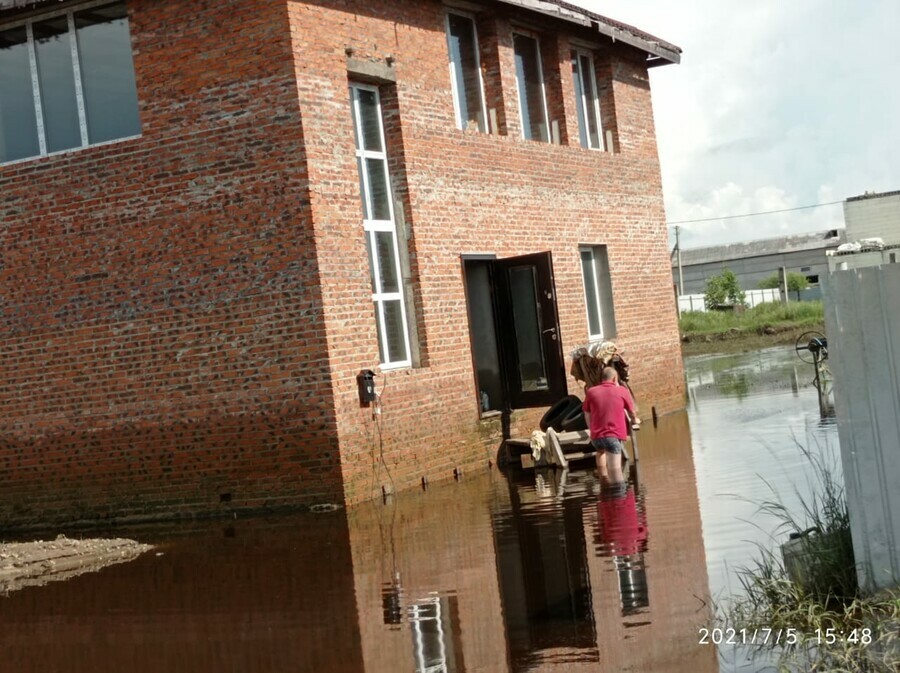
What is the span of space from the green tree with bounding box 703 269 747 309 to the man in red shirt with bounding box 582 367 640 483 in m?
58.0

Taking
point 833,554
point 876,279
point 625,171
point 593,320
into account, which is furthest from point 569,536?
point 625,171

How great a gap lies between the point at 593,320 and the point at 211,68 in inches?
→ 350

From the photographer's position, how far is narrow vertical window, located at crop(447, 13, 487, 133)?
1795 cm

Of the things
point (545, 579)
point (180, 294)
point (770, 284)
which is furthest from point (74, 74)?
point (770, 284)

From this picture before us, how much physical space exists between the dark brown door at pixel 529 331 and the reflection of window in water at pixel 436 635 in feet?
29.7

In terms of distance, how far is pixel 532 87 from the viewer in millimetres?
19703

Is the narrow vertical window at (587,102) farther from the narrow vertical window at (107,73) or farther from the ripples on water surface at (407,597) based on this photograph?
the ripples on water surface at (407,597)

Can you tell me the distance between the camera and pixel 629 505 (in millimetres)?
12055

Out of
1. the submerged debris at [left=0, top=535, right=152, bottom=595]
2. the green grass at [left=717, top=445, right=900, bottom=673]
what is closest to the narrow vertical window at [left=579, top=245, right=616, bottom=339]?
the submerged debris at [left=0, top=535, right=152, bottom=595]

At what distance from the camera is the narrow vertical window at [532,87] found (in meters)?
19.5

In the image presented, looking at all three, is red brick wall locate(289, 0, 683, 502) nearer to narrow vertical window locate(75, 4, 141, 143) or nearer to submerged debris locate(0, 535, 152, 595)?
narrow vertical window locate(75, 4, 141, 143)

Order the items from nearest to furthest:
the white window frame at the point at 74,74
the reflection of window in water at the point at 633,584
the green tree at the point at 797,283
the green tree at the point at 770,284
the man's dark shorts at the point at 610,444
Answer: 1. the reflection of window in water at the point at 633,584
2. the man's dark shorts at the point at 610,444
3. the white window frame at the point at 74,74
4. the green tree at the point at 797,283
5. the green tree at the point at 770,284

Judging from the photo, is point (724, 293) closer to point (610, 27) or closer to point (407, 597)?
point (610, 27)

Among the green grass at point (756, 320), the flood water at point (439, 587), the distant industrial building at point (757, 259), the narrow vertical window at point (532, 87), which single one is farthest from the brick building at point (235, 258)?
the distant industrial building at point (757, 259)
